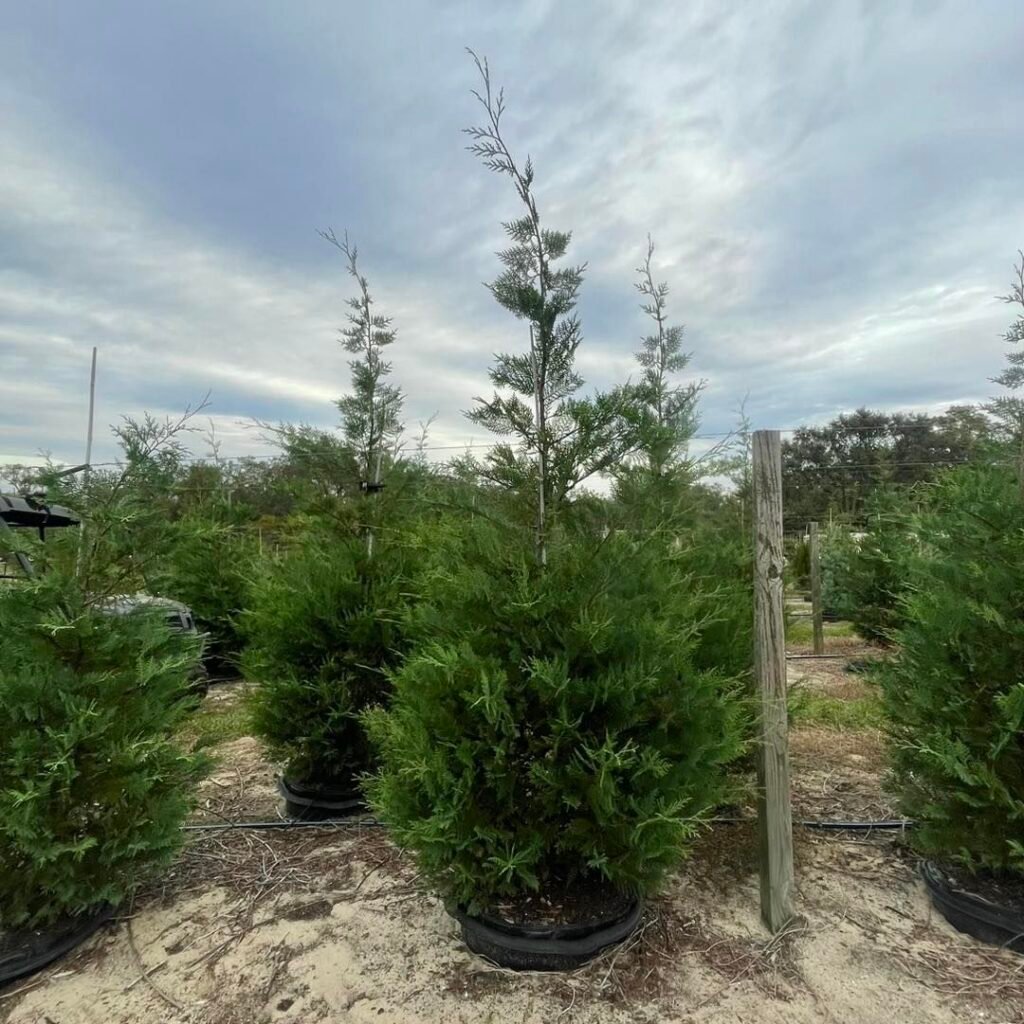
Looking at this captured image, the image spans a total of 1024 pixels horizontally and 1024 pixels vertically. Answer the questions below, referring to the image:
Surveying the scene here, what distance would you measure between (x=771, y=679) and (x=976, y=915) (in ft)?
3.36

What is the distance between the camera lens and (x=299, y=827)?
316 centimetres

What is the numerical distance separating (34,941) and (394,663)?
1.71m

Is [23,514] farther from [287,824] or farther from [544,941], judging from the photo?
[544,941]

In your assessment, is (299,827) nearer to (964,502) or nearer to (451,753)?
(451,753)

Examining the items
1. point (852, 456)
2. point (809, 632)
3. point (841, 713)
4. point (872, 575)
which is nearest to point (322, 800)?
point (841, 713)

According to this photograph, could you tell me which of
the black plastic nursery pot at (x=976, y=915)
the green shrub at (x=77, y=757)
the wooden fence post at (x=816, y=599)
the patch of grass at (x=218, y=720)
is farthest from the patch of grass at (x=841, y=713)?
the patch of grass at (x=218, y=720)

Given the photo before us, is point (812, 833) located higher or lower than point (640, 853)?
lower

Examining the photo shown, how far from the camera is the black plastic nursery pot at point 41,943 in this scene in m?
2.09

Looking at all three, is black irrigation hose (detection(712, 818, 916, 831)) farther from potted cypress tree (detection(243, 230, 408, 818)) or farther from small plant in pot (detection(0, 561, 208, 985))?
small plant in pot (detection(0, 561, 208, 985))

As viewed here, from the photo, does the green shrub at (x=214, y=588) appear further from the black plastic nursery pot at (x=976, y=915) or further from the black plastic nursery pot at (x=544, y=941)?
the black plastic nursery pot at (x=976, y=915)

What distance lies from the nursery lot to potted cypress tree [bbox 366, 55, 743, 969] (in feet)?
0.58

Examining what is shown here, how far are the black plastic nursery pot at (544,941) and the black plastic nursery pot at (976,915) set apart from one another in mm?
1190

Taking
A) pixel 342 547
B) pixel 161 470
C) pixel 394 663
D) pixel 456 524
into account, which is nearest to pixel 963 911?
pixel 456 524

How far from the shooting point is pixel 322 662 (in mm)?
3297
